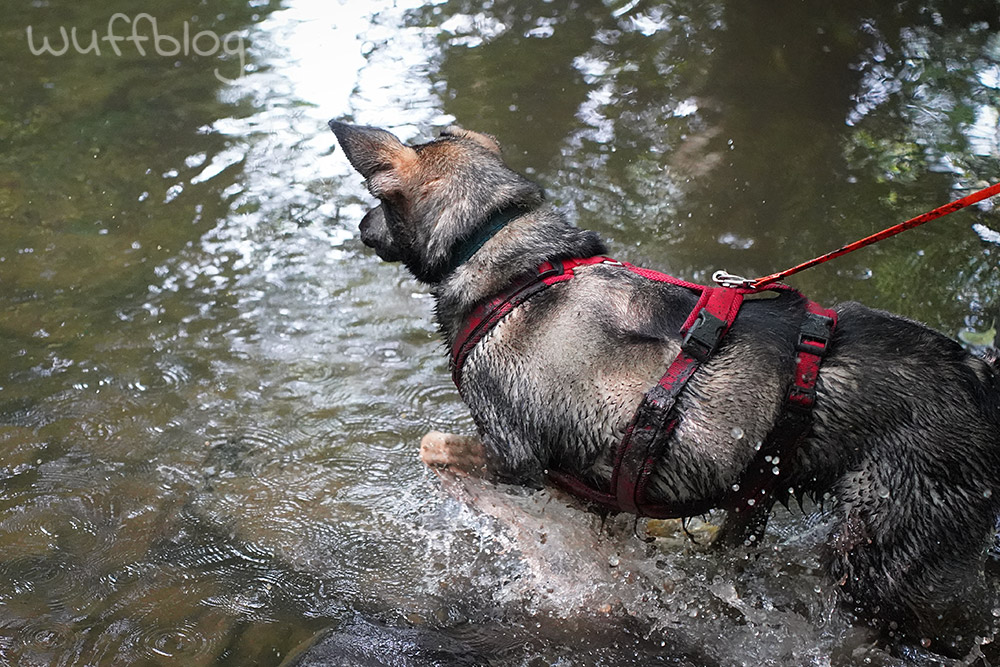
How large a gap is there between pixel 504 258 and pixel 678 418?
3.66 feet

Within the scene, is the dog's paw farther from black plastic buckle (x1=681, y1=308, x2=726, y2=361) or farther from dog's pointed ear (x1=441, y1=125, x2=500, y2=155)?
dog's pointed ear (x1=441, y1=125, x2=500, y2=155)

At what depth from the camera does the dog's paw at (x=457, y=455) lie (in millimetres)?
4289

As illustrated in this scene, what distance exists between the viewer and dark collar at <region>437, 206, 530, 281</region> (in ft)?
13.0

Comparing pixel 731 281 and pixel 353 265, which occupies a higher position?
pixel 731 281

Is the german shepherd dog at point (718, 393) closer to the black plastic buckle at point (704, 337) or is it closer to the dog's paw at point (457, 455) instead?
the black plastic buckle at point (704, 337)

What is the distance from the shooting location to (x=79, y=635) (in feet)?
13.4

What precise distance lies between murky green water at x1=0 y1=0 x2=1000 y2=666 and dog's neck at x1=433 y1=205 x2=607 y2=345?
1417mm

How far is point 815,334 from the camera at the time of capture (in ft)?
11.0

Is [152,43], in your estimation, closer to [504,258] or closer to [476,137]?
[476,137]

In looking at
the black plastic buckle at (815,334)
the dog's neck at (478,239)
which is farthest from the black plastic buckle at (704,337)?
the dog's neck at (478,239)

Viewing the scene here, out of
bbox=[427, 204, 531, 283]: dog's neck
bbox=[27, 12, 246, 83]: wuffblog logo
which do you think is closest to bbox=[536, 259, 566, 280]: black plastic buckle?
bbox=[427, 204, 531, 283]: dog's neck

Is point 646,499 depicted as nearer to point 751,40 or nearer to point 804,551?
point 804,551

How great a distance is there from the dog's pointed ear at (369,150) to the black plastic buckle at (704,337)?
5.42 feet

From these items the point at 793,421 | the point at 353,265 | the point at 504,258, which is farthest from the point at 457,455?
the point at 353,265
